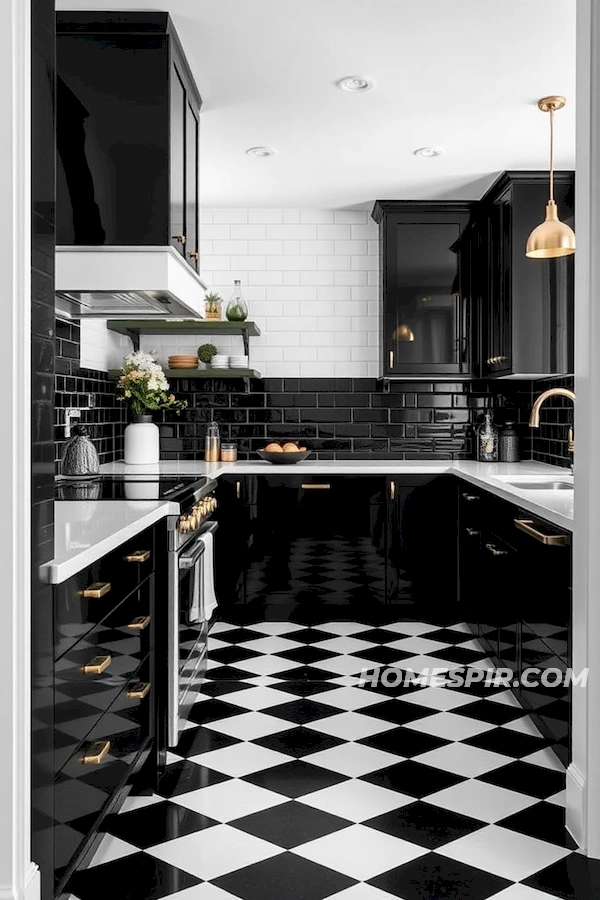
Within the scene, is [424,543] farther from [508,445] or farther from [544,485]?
[544,485]

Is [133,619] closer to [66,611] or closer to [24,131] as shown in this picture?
[66,611]

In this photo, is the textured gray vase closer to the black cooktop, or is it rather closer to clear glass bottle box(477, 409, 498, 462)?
the black cooktop

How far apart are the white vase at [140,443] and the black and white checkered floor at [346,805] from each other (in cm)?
122

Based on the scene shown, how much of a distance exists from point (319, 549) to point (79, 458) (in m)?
1.83

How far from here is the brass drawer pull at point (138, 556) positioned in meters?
2.39

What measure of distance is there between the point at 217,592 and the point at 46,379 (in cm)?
307

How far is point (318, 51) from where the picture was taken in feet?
10.3

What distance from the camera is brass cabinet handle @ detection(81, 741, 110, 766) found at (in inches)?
79.4

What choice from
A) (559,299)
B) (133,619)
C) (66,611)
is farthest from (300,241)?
(66,611)

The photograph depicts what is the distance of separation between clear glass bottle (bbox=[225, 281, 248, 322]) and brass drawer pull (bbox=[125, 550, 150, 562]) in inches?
104

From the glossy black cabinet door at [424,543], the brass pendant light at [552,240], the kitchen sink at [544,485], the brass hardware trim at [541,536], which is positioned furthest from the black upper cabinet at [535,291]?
the brass hardware trim at [541,536]

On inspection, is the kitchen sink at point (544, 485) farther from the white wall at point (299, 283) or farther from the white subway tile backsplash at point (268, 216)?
the white subway tile backsplash at point (268, 216)

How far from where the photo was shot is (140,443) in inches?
177
